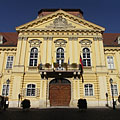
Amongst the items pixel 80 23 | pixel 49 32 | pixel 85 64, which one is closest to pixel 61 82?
pixel 85 64

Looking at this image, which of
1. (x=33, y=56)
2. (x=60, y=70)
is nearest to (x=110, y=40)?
(x=60, y=70)

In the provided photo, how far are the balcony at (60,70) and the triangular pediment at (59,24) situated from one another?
6737 mm

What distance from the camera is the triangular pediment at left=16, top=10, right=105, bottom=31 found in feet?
74.3

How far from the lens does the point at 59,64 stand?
19.7m

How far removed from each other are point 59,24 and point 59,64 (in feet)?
24.0

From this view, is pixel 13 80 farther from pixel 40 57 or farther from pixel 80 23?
pixel 80 23

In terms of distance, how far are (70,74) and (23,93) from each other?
23.4 feet

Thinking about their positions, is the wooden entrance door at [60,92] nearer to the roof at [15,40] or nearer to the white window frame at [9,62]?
the white window frame at [9,62]

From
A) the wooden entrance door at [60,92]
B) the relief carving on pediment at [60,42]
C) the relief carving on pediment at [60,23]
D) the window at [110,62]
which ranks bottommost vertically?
the wooden entrance door at [60,92]

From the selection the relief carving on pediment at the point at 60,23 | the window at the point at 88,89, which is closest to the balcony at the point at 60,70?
the window at the point at 88,89

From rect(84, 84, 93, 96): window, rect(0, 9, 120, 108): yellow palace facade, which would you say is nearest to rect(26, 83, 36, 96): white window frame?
rect(0, 9, 120, 108): yellow palace facade

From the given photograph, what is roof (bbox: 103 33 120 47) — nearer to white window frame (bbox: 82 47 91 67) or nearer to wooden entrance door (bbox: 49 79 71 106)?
white window frame (bbox: 82 47 91 67)

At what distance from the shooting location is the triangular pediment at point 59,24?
22661mm

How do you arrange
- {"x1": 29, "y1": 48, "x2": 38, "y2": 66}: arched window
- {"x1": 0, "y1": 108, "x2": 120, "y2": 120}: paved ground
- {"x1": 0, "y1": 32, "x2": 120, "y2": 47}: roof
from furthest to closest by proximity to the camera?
{"x1": 0, "y1": 32, "x2": 120, "y2": 47}: roof < {"x1": 29, "y1": 48, "x2": 38, "y2": 66}: arched window < {"x1": 0, "y1": 108, "x2": 120, "y2": 120}: paved ground
